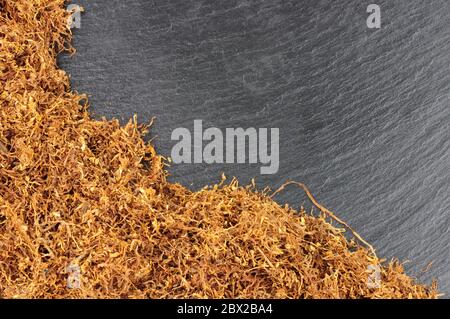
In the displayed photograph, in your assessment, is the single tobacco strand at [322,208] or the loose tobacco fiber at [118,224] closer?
the loose tobacco fiber at [118,224]

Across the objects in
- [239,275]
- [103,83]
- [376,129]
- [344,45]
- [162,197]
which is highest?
[344,45]

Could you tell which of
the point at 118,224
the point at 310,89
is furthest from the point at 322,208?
the point at 118,224

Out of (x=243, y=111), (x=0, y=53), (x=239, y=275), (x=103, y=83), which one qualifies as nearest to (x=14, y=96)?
(x=0, y=53)

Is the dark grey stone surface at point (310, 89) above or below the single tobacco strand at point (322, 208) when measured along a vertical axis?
above

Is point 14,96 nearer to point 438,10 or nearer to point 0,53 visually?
point 0,53

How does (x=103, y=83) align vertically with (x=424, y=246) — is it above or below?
above

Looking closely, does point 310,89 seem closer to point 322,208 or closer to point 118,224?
point 322,208
